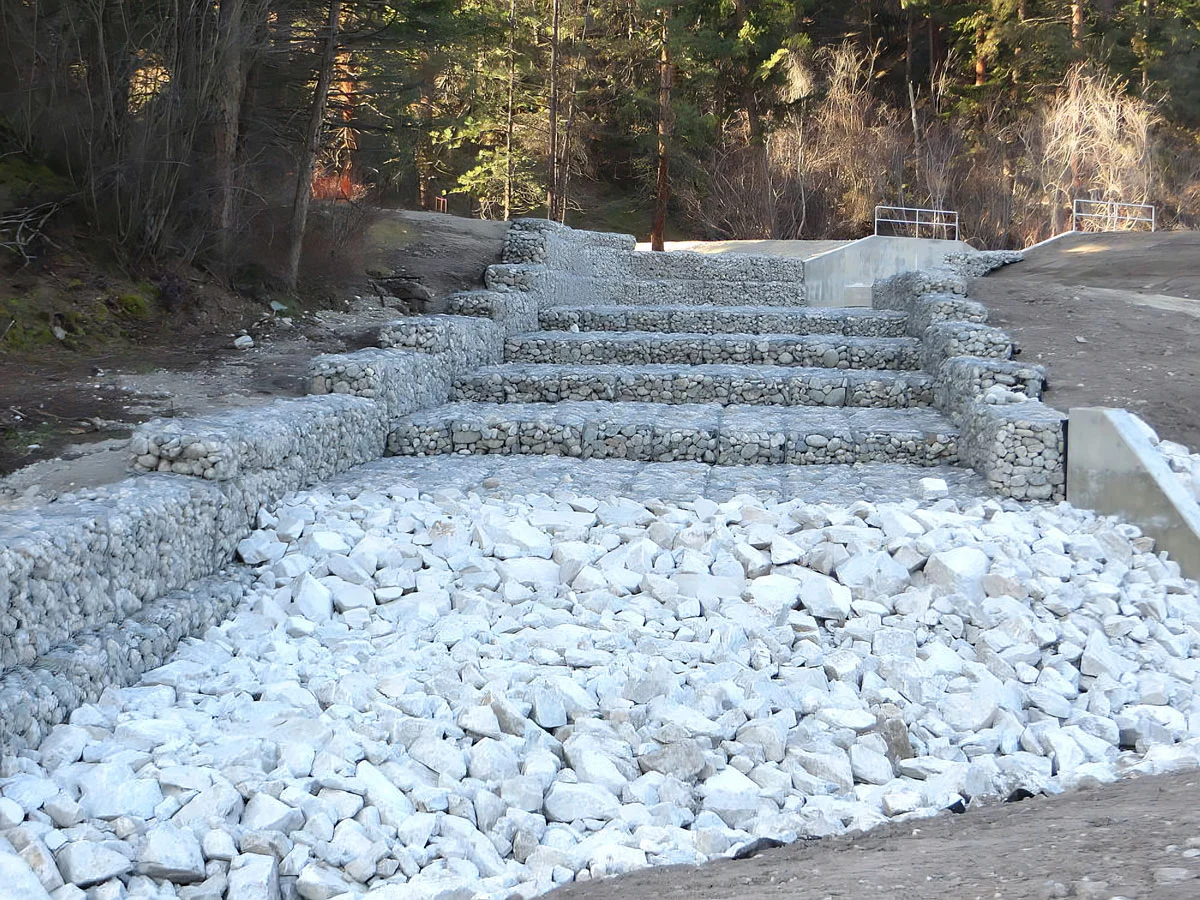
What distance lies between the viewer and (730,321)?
35.3 ft

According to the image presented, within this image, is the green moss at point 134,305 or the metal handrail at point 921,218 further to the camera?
the metal handrail at point 921,218

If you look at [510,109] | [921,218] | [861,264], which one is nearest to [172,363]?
[861,264]

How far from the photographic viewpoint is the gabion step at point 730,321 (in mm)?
10414

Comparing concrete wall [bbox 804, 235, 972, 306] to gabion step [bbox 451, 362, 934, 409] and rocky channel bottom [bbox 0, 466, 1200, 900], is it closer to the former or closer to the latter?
gabion step [bbox 451, 362, 934, 409]

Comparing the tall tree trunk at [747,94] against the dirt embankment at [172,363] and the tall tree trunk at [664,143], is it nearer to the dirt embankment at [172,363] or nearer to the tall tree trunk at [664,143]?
the tall tree trunk at [664,143]

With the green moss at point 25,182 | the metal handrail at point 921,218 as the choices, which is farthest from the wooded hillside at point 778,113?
the green moss at point 25,182

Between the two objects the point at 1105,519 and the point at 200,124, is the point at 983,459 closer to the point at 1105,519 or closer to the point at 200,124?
the point at 1105,519

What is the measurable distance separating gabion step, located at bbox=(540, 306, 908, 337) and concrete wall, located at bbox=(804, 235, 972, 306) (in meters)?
4.19

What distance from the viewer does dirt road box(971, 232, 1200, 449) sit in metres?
7.40

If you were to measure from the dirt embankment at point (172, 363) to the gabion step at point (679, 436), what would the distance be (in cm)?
128

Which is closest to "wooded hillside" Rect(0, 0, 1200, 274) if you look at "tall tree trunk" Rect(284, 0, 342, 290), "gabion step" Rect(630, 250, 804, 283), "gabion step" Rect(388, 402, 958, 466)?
"tall tree trunk" Rect(284, 0, 342, 290)

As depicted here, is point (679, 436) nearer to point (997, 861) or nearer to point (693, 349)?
point (693, 349)

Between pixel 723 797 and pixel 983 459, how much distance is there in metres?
3.84

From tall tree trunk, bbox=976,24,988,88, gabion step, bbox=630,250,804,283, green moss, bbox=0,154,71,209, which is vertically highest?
tall tree trunk, bbox=976,24,988,88
